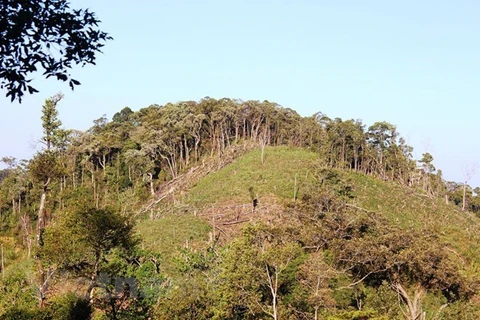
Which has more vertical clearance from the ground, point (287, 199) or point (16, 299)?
point (287, 199)

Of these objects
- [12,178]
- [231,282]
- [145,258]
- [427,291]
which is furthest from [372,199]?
[12,178]

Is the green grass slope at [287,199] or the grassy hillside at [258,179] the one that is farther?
the grassy hillside at [258,179]

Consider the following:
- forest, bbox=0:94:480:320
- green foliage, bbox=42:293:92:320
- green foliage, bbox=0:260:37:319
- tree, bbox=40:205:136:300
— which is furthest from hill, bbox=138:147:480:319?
green foliage, bbox=0:260:37:319

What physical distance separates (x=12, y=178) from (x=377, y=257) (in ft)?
113

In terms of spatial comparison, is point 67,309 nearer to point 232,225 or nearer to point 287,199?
point 232,225

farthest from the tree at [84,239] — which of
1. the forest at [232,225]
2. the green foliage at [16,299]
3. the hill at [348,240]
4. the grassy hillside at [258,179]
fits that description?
the grassy hillside at [258,179]

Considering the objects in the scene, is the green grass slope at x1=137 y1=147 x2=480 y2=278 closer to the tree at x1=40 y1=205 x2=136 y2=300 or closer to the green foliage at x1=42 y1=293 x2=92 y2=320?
the tree at x1=40 y1=205 x2=136 y2=300

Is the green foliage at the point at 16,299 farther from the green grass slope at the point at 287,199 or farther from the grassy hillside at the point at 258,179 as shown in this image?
the grassy hillside at the point at 258,179

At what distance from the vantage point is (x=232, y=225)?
2830 centimetres

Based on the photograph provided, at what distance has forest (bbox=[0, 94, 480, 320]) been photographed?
14.8 metres

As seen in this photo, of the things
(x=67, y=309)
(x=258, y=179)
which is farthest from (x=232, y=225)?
(x=67, y=309)

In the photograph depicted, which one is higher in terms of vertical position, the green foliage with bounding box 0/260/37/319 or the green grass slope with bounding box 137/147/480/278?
the green grass slope with bounding box 137/147/480/278

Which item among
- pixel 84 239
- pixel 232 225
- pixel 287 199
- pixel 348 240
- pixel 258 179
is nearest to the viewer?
pixel 84 239

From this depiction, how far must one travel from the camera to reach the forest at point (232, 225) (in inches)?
583
